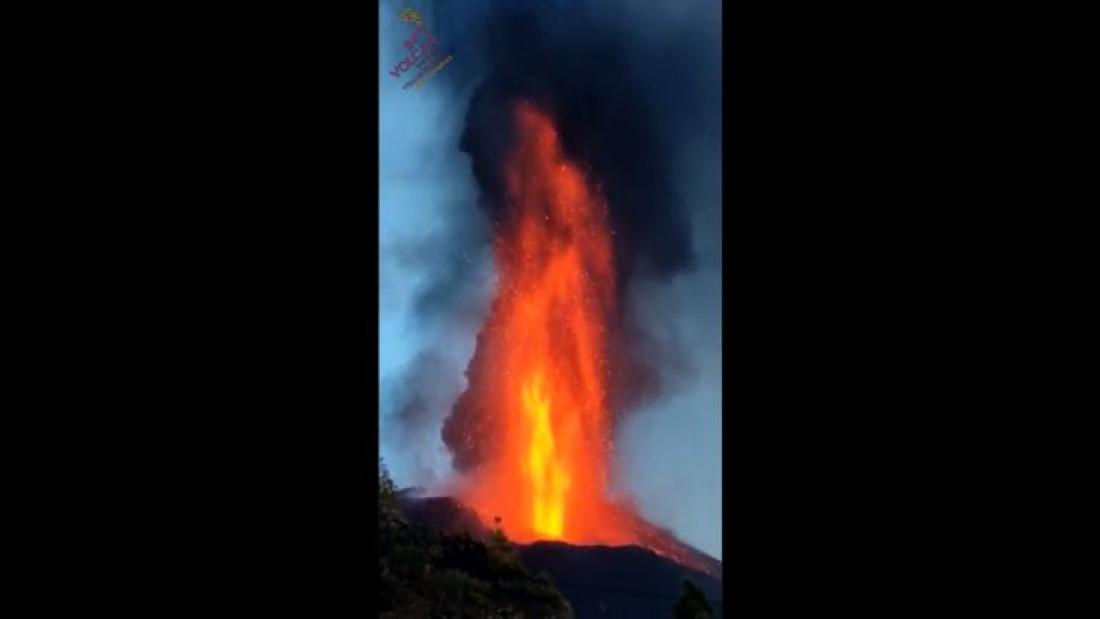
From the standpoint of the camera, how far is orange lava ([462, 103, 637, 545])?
13.7 feet

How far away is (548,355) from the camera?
425cm

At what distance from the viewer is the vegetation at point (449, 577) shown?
4.22 m

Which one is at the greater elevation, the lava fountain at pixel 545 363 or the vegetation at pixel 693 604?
the lava fountain at pixel 545 363
